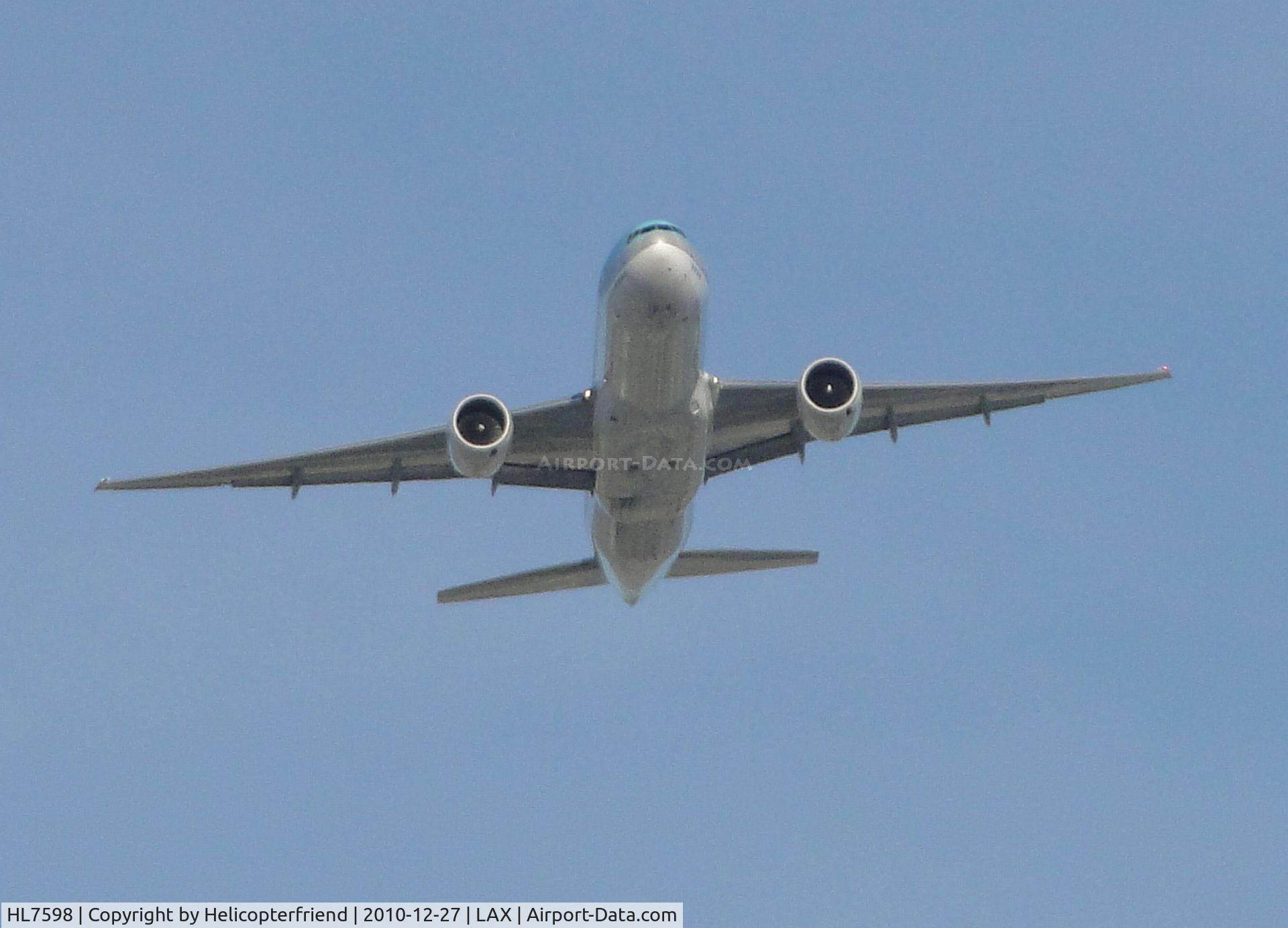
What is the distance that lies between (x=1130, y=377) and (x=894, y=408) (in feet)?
14.6

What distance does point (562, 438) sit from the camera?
33250mm

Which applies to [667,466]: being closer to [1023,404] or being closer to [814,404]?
[814,404]

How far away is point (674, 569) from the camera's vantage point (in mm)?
35906

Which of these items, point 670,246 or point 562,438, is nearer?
point 670,246

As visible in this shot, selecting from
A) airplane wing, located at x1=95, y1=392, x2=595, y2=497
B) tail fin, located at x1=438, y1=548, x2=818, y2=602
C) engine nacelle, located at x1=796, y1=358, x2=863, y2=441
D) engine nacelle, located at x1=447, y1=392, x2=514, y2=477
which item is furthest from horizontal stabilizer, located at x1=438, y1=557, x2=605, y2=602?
engine nacelle, located at x1=796, y1=358, x2=863, y2=441

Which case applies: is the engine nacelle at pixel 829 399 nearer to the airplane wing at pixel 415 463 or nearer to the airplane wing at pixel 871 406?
the airplane wing at pixel 871 406

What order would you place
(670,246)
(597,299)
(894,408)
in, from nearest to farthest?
(670,246), (597,299), (894,408)

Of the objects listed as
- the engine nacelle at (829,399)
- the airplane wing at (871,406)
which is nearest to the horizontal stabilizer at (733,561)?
the airplane wing at (871,406)

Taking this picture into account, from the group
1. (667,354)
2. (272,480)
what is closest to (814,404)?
(667,354)

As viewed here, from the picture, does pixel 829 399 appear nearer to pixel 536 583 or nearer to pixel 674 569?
pixel 674 569

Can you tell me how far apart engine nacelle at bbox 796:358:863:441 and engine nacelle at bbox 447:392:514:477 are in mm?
5192

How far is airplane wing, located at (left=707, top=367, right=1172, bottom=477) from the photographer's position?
33188mm

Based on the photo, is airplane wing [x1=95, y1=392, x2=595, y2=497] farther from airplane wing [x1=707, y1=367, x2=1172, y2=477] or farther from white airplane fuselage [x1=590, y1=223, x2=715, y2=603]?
airplane wing [x1=707, y1=367, x2=1172, y2=477]

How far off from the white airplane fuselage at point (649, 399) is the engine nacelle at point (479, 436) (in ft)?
6.02
